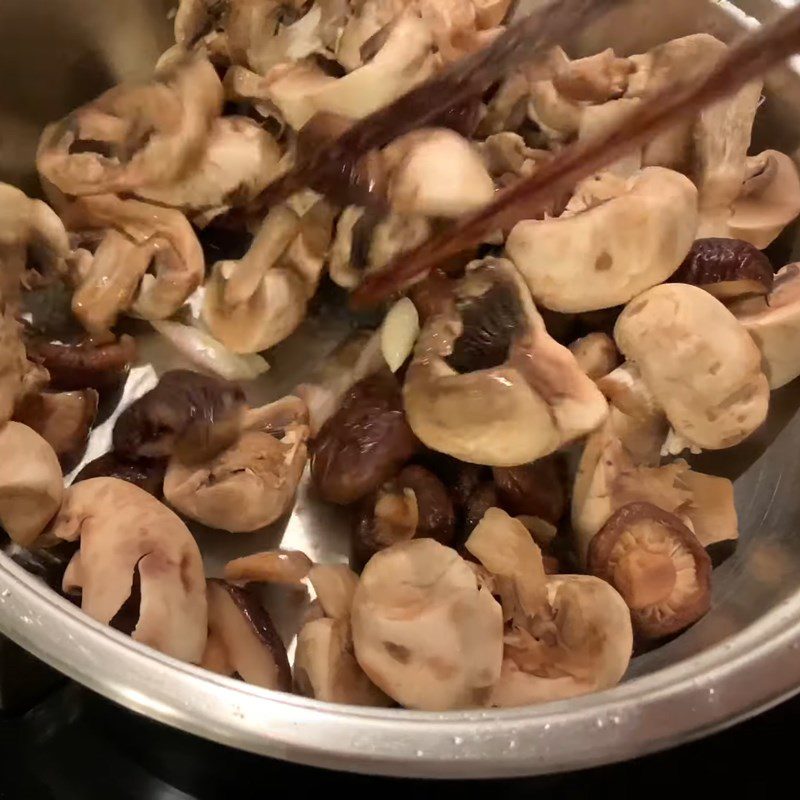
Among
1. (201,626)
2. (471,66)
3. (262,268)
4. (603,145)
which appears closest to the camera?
(603,145)

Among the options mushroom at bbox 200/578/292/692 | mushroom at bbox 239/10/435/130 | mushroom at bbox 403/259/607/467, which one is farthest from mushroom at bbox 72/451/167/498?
mushroom at bbox 239/10/435/130

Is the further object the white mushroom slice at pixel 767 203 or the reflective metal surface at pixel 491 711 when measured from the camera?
the white mushroom slice at pixel 767 203

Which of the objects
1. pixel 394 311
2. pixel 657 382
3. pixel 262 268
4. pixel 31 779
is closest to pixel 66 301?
pixel 262 268

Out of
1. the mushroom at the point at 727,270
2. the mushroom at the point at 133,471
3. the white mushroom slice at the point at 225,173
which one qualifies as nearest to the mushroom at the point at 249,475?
the mushroom at the point at 133,471

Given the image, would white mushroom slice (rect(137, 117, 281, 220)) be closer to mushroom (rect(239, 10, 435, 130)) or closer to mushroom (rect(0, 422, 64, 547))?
mushroom (rect(239, 10, 435, 130))

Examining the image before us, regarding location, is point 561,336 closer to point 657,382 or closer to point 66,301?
point 657,382

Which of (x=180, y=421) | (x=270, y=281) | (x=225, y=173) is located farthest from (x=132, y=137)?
(x=180, y=421)

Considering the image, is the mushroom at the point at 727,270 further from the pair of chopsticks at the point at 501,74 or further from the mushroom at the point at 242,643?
the mushroom at the point at 242,643
